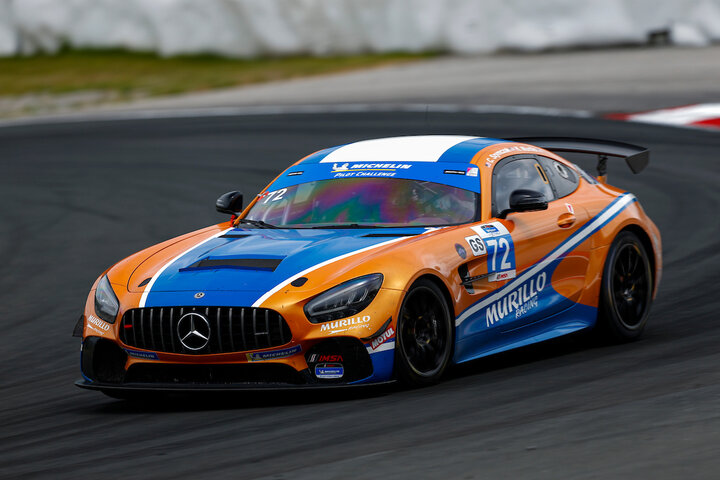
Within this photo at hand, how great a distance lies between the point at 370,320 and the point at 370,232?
0.90 meters

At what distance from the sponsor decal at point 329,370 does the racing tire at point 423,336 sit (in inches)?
11.5

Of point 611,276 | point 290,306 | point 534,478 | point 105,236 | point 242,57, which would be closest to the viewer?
point 534,478

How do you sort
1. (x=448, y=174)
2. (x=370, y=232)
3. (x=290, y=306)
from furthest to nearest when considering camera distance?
(x=448, y=174) < (x=370, y=232) < (x=290, y=306)

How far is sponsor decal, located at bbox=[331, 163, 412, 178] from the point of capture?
25.0ft

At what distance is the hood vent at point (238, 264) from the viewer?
6.55m

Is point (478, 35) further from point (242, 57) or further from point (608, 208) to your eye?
point (608, 208)

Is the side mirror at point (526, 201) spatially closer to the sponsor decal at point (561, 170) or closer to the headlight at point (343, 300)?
the sponsor decal at point (561, 170)

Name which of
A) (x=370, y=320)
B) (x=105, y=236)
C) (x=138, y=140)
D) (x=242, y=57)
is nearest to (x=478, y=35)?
(x=242, y=57)

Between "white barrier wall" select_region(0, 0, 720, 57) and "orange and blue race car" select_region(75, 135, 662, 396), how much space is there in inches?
879

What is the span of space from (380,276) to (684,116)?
1469 centimetres

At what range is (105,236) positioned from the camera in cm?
1292

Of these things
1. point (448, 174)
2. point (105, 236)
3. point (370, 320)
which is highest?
point (448, 174)

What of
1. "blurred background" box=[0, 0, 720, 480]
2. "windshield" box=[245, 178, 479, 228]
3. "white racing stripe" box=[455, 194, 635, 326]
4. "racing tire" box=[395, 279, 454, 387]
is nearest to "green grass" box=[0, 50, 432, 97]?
"blurred background" box=[0, 0, 720, 480]

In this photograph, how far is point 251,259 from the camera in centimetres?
669
